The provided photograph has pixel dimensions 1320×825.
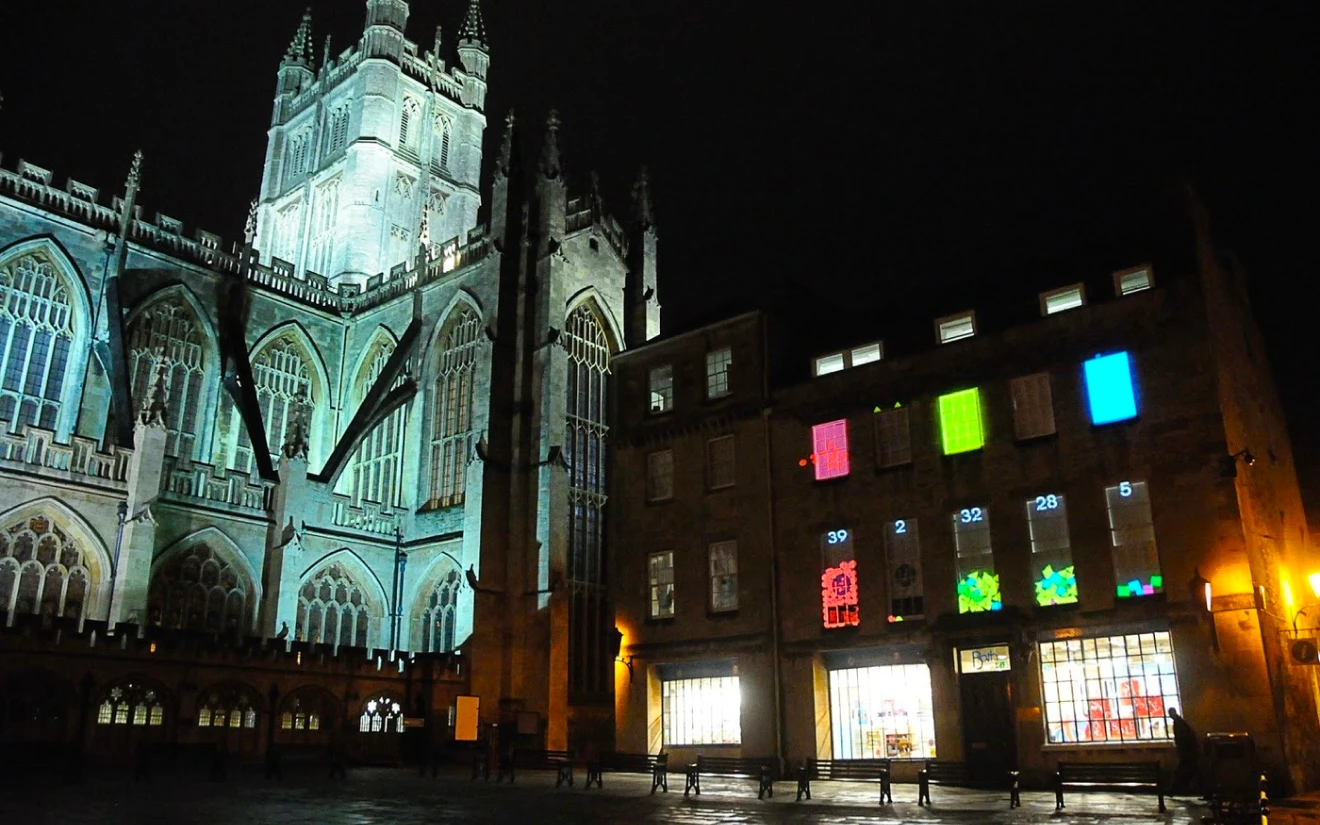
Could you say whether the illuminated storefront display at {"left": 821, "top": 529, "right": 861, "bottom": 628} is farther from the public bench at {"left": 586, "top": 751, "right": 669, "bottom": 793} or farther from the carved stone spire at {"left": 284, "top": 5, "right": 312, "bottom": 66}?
the carved stone spire at {"left": 284, "top": 5, "right": 312, "bottom": 66}

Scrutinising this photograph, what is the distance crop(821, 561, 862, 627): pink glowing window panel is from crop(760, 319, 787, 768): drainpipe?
4.18 feet

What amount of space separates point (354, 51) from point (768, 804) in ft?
183

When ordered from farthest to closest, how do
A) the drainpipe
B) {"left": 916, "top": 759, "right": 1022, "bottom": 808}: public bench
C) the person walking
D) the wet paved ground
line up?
1. the drainpipe
2. {"left": 916, "top": 759, "right": 1022, "bottom": 808}: public bench
3. the person walking
4. the wet paved ground

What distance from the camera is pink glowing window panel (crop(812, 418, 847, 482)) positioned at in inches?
954

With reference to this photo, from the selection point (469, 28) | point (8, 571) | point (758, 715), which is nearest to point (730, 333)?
point (758, 715)

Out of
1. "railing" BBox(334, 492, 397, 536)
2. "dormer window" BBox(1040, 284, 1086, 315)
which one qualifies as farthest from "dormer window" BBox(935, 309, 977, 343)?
"railing" BBox(334, 492, 397, 536)

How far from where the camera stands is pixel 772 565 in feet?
80.1

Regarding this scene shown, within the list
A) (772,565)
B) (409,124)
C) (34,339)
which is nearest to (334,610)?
(34,339)

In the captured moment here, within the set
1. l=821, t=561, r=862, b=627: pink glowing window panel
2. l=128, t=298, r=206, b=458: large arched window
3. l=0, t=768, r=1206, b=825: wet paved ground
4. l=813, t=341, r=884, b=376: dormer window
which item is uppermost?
l=128, t=298, r=206, b=458: large arched window

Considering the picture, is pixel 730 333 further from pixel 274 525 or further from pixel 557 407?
pixel 274 525

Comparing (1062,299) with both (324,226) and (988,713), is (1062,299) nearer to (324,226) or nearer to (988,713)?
(988,713)

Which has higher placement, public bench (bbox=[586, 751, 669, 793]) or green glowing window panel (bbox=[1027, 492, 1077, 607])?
green glowing window panel (bbox=[1027, 492, 1077, 607])

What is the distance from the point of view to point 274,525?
3516cm

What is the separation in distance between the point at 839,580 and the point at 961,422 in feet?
15.3
